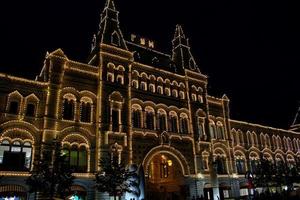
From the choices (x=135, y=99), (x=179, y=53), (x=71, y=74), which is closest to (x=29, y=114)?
(x=71, y=74)

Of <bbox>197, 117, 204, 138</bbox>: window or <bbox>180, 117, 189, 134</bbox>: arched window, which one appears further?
<bbox>197, 117, 204, 138</bbox>: window

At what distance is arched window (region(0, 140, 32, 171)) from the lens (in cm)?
2594

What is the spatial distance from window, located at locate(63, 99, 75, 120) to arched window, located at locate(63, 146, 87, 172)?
3.27 meters

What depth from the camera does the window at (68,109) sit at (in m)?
30.3

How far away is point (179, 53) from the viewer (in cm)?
4550

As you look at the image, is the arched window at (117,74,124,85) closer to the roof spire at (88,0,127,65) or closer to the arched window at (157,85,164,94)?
the roof spire at (88,0,127,65)

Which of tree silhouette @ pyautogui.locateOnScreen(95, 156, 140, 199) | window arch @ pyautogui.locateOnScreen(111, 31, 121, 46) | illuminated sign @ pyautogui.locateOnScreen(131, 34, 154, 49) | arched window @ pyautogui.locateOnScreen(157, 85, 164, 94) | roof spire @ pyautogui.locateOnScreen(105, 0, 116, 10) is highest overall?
→ roof spire @ pyautogui.locateOnScreen(105, 0, 116, 10)

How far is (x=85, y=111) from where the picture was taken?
31531 millimetres

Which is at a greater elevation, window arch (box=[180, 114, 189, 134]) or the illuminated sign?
the illuminated sign

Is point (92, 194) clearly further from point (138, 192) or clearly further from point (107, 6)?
point (107, 6)

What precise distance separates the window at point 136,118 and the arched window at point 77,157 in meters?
7.09

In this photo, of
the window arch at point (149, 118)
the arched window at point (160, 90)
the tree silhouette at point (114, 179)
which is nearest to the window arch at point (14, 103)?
the tree silhouette at point (114, 179)

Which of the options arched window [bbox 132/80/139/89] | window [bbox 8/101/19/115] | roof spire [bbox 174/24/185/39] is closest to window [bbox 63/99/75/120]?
window [bbox 8/101/19/115]

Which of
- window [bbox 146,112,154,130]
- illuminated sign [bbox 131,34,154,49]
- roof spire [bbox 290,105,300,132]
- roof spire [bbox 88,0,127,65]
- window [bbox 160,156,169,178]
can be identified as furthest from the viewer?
roof spire [bbox 290,105,300,132]
